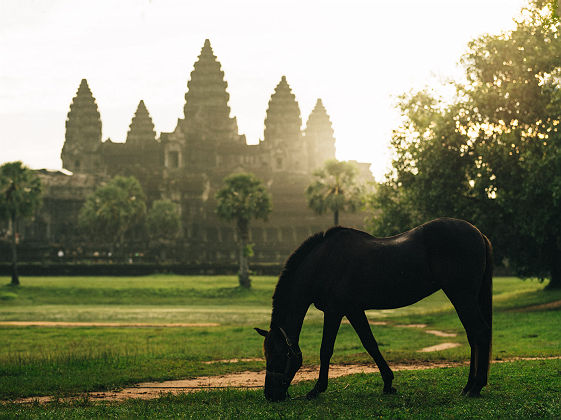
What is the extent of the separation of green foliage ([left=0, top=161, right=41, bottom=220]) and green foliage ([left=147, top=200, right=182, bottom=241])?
93.5ft

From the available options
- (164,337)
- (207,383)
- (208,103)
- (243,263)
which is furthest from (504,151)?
(208,103)

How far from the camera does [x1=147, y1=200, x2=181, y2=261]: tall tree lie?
8319 centimetres

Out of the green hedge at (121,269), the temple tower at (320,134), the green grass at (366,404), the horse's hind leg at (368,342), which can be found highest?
the temple tower at (320,134)

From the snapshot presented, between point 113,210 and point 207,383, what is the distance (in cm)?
5953

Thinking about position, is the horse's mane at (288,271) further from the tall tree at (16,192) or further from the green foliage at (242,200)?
the tall tree at (16,192)

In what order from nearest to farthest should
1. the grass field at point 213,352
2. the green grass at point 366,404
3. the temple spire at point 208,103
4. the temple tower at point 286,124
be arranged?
the green grass at point 366,404
the grass field at point 213,352
the temple spire at point 208,103
the temple tower at point 286,124

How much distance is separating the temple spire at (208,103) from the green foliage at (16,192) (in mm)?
53959

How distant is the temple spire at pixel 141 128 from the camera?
380 ft

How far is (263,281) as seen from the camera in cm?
5588

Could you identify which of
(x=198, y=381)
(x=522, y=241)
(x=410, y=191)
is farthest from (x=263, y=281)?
(x=198, y=381)

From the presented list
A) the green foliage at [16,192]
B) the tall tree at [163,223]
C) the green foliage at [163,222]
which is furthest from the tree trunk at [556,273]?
the green foliage at [163,222]

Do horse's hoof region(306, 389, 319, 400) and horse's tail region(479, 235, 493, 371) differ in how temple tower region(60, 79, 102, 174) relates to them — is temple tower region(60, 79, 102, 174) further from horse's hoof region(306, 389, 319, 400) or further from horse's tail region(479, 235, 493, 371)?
horse's tail region(479, 235, 493, 371)

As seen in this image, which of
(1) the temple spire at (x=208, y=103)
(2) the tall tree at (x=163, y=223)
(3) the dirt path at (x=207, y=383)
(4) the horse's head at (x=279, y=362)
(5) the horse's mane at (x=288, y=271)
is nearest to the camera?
(4) the horse's head at (x=279, y=362)

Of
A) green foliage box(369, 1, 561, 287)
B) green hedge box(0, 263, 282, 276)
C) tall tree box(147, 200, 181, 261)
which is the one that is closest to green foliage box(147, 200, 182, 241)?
tall tree box(147, 200, 181, 261)
